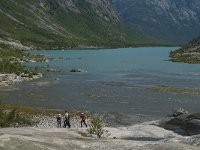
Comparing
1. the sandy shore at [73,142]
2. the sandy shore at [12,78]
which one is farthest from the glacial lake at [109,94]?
the sandy shore at [73,142]

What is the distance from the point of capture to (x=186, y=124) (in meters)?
57.3

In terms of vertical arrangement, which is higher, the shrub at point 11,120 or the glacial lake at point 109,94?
the shrub at point 11,120

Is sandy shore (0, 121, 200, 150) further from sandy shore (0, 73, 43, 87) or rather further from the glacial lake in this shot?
sandy shore (0, 73, 43, 87)

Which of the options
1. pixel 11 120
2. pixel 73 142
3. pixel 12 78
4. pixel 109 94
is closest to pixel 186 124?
pixel 73 142

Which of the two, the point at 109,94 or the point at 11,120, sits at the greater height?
the point at 11,120

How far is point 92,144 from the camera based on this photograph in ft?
125

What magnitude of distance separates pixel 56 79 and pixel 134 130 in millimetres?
77998

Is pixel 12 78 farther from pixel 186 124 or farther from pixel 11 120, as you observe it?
pixel 186 124

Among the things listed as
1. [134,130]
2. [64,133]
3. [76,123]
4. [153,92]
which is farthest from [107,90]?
[64,133]

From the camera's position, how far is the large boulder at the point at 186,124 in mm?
55141

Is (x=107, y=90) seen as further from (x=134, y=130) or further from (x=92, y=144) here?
(x=92, y=144)

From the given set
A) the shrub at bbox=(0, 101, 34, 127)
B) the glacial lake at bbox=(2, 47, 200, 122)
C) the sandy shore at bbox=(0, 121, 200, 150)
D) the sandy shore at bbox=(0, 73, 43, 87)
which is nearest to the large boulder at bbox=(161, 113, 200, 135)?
the sandy shore at bbox=(0, 121, 200, 150)

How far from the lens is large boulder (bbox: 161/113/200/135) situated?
5514cm

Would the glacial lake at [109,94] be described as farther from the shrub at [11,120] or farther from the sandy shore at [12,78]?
the shrub at [11,120]
